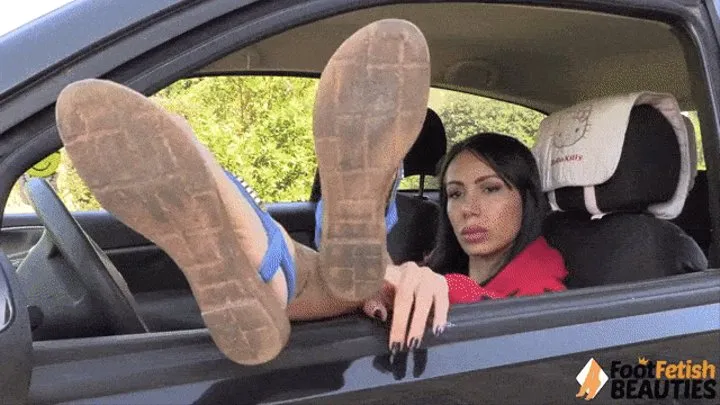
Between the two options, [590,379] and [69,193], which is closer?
[590,379]

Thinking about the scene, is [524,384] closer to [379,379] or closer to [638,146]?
[379,379]

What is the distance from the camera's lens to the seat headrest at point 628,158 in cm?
211

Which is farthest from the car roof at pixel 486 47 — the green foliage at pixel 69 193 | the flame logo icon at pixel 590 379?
the flame logo icon at pixel 590 379

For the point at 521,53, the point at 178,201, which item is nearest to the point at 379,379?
the point at 178,201

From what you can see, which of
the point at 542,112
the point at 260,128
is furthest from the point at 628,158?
the point at 260,128

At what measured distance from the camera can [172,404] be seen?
1.26 m

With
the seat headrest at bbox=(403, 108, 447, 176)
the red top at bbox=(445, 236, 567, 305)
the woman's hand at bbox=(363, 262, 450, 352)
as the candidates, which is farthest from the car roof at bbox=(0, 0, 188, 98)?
the seat headrest at bbox=(403, 108, 447, 176)

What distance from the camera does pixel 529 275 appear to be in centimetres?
220

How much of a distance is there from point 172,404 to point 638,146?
129 cm

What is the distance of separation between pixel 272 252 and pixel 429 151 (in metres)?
1.85

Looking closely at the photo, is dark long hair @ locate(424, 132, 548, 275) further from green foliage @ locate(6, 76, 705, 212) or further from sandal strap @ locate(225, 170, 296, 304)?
sandal strap @ locate(225, 170, 296, 304)

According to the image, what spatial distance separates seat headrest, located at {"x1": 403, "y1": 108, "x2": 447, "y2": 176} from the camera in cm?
298

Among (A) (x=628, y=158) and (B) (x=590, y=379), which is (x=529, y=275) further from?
(B) (x=590, y=379)

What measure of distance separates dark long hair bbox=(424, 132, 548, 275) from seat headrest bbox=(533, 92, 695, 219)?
0.11 m
